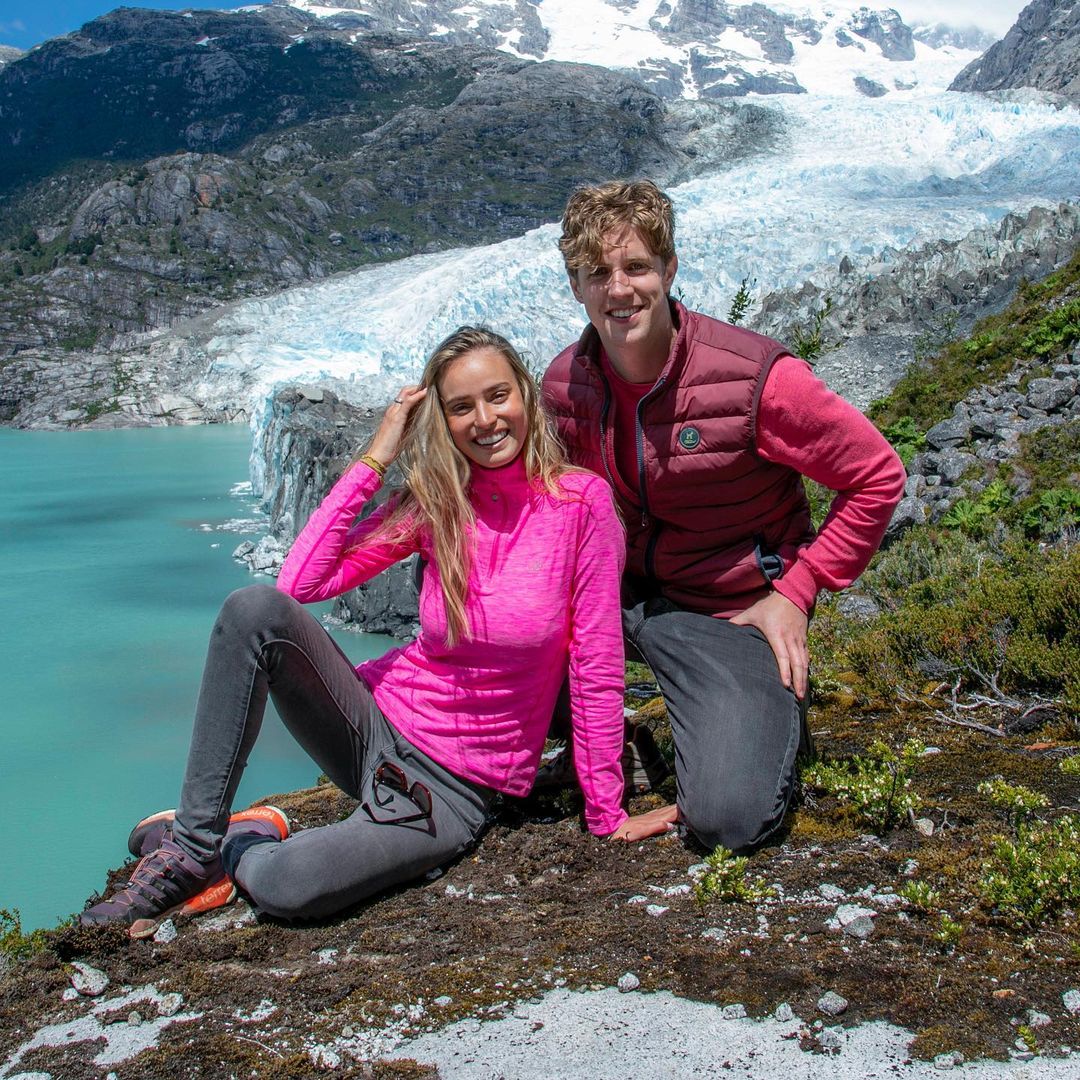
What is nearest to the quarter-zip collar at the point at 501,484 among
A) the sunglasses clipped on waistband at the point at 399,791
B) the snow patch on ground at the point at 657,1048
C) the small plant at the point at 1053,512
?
the sunglasses clipped on waistband at the point at 399,791

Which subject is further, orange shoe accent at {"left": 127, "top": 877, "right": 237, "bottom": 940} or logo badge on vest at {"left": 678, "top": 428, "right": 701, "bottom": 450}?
logo badge on vest at {"left": 678, "top": 428, "right": 701, "bottom": 450}

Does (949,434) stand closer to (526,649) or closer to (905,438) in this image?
(905,438)

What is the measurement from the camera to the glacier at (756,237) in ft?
68.9

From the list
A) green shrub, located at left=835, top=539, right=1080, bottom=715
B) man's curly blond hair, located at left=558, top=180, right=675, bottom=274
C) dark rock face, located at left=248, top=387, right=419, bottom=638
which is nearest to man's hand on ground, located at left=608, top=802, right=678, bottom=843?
green shrub, located at left=835, top=539, right=1080, bottom=715

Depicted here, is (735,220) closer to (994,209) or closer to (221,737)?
(994,209)

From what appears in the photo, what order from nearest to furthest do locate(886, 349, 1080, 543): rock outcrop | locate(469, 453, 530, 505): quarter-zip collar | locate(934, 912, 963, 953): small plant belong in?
locate(934, 912, 963, 953): small plant → locate(469, 453, 530, 505): quarter-zip collar → locate(886, 349, 1080, 543): rock outcrop

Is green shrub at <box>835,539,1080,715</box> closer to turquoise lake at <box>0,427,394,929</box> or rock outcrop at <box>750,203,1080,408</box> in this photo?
turquoise lake at <box>0,427,394,929</box>

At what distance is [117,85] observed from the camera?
99.2 m

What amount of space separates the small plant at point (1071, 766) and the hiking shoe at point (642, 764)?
1.04 metres

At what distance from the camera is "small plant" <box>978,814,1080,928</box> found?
1800 millimetres

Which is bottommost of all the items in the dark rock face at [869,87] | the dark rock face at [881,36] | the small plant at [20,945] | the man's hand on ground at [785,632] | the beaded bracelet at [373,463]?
the small plant at [20,945]

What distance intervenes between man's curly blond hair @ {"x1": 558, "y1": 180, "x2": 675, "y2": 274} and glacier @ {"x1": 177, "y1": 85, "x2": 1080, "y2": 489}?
17.3 m

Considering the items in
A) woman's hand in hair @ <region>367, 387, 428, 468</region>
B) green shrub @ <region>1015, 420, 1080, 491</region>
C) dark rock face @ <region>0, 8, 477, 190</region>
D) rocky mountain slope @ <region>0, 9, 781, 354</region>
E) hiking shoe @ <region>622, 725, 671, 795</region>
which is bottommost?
hiking shoe @ <region>622, 725, 671, 795</region>

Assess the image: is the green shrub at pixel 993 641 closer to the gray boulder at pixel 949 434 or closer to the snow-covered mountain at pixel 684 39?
the gray boulder at pixel 949 434
